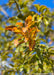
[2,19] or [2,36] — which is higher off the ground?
[2,19]

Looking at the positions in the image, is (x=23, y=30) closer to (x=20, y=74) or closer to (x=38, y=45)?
(x=38, y=45)

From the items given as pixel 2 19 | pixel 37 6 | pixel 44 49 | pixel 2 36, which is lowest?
pixel 44 49

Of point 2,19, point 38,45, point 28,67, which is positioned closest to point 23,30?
point 38,45

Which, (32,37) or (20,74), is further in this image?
(20,74)

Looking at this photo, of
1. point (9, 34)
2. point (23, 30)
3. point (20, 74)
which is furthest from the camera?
point (9, 34)

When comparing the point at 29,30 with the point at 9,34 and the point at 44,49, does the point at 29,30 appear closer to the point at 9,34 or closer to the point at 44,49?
the point at 44,49

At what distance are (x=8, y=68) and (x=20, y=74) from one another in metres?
0.15

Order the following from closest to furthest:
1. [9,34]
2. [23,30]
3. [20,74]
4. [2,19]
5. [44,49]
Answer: [23,30] < [44,49] < [20,74] < [9,34] < [2,19]

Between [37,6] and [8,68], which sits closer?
[37,6]

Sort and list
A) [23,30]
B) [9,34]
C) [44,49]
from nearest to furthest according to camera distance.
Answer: [23,30] < [44,49] < [9,34]

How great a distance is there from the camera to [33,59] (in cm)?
103

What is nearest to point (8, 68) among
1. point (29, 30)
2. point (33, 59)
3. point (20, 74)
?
point (20, 74)

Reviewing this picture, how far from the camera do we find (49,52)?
1058mm

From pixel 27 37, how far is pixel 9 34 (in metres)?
0.86
